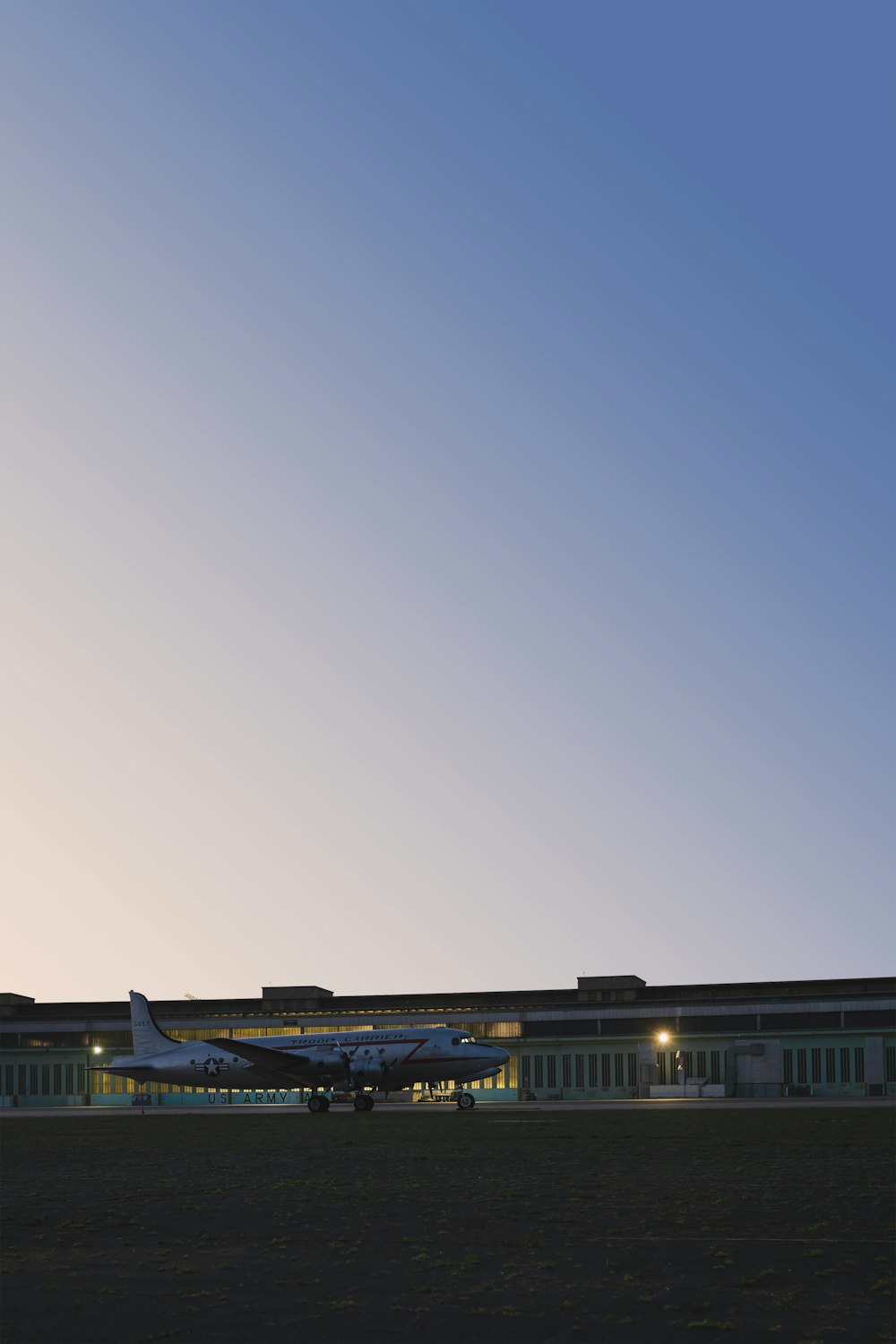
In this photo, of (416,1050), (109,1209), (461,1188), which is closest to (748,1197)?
(461,1188)

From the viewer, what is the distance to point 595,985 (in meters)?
120

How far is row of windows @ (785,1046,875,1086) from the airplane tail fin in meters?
46.9

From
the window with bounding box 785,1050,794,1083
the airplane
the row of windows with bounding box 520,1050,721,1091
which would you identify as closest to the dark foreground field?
the airplane

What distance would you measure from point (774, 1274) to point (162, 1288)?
5.77 metres

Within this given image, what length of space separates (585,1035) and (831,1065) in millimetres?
19437

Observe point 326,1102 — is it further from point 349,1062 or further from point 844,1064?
point 844,1064

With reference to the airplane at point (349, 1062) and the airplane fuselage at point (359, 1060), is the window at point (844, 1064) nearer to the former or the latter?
the airplane at point (349, 1062)

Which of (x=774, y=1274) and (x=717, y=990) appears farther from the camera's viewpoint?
(x=717, y=990)

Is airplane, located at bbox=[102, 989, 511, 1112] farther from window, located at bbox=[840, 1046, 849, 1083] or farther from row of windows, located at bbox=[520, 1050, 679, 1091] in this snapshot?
window, located at bbox=[840, 1046, 849, 1083]

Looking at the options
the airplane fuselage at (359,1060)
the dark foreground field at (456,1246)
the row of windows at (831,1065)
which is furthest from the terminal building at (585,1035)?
the dark foreground field at (456,1246)

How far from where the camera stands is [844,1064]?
101688 mm

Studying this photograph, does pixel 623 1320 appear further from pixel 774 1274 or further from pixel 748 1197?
pixel 748 1197

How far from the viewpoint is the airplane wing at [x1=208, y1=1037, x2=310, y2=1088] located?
78188mm

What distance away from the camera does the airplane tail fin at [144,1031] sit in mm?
96188
